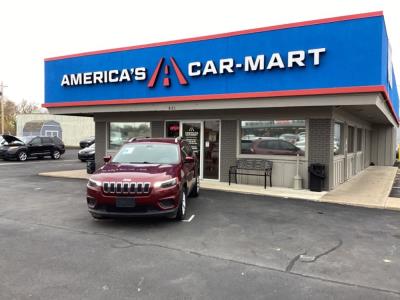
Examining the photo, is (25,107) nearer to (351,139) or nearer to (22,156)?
(22,156)

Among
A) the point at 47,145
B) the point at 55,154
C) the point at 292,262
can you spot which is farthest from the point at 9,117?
the point at 292,262

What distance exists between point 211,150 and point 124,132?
4.34m

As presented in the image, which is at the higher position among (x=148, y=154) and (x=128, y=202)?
(x=148, y=154)

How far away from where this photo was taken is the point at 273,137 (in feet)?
40.8

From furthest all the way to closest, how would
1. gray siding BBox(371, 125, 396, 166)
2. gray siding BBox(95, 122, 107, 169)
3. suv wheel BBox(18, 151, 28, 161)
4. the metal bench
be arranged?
1. suv wheel BBox(18, 151, 28, 161)
2. gray siding BBox(371, 125, 396, 166)
3. gray siding BBox(95, 122, 107, 169)
4. the metal bench

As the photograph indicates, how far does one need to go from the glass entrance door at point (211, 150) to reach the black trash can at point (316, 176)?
11.9ft

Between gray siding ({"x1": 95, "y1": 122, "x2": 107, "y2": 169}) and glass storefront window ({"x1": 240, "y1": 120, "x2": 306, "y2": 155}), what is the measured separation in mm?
6566

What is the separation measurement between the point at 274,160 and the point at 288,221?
16.1 ft

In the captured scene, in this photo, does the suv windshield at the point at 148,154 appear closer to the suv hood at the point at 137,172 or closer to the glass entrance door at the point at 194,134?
the suv hood at the point at 137,172

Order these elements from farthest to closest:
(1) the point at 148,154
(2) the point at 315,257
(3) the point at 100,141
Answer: (3) the point at 100,141
(1) the point at 148,154
(2) the point at 315,257

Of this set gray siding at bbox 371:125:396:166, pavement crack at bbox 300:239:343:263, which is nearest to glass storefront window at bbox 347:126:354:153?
gray siding at bbox 371:125:396:166

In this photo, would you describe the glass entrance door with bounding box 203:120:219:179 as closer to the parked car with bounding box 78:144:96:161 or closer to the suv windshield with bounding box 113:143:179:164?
the suv windshield with bounding box 113:143:179:164

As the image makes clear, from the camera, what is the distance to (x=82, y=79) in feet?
50.4

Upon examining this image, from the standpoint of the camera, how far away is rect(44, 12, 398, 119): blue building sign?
391 inches
